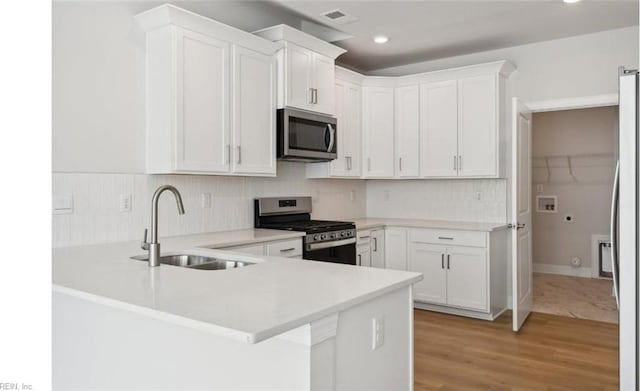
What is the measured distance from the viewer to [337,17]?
377 centimetres

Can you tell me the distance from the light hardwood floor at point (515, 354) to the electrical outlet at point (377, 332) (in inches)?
50.8

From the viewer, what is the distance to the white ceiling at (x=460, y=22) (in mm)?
3559

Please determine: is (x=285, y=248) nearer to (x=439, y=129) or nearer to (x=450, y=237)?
(x=450, y=237)

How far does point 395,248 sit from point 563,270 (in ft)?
10.4

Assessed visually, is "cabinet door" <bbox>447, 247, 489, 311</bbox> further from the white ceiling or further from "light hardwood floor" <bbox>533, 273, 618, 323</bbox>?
the white ceiling

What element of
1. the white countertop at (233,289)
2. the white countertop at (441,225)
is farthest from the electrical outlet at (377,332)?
the white countertop at (441,225)

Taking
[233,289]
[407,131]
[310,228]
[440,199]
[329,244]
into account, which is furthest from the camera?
[440,199]

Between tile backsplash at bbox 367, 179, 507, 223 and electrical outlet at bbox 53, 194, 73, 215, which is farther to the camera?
tile backsplash at bbox 367, 179, 507, 223

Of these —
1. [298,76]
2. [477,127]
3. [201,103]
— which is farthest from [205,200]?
[477,127]

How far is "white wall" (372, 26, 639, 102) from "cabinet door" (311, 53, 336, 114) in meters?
1.69

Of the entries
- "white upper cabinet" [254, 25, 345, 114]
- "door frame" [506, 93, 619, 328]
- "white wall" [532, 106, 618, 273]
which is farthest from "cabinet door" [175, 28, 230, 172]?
"white wall" [532, 106, 618, 273]

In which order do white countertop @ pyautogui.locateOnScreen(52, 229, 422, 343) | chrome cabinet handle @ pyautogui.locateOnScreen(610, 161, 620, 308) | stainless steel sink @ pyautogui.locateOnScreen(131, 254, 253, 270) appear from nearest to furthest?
white countertop @ pyautogui.locateOnScreen(52, 229, 422, 343), chrome cabinet handle @ pyautogui.locateOnScreen(610, 161, 620, 308), stainless steel sink @ pyautogui.locateOnScreen(131, 254, 253, 270)

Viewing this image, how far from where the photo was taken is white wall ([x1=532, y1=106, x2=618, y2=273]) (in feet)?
20.3

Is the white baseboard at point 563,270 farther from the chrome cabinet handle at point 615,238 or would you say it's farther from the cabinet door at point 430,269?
the chrome cabinet handle at point 615,238
